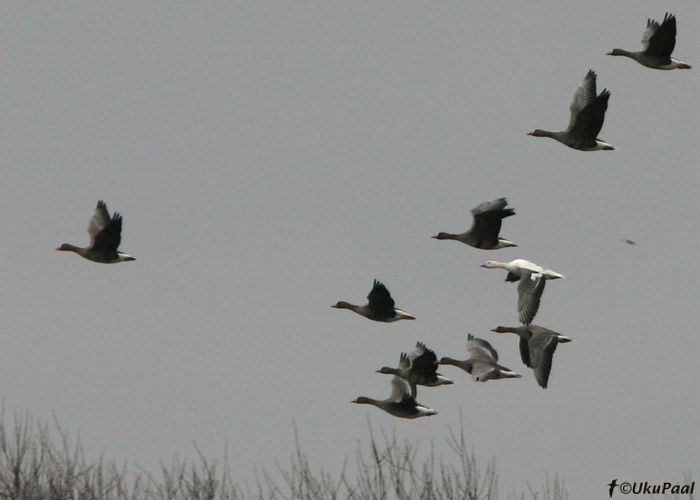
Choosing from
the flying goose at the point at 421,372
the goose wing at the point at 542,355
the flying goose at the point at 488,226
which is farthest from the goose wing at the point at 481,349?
the goose wing at the point at 542,355

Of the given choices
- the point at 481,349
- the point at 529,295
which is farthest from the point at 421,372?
the point at 529,295

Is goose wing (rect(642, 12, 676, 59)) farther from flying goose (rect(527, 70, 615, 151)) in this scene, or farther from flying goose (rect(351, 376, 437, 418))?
flying goose (rect(351, 376, 437, 418))

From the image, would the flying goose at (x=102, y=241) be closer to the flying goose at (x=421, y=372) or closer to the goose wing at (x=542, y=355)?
the flying goose at (x=421, y=372)

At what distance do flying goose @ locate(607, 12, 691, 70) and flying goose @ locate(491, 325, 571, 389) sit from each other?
5.72 meters

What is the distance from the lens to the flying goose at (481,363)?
2577 cm

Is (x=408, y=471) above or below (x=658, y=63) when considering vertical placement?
below

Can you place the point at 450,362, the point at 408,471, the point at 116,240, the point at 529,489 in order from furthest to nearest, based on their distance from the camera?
1. the point at 450,362
2. the point at 116,240
3. the point at 408,471
4. the point at 529,489

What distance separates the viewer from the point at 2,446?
2761cm

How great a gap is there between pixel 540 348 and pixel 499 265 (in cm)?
357

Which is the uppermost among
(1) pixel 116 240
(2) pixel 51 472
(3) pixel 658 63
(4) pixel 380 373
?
(3) pixel 658 63

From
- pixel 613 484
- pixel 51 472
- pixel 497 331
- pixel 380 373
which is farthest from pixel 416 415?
pixel 51 472

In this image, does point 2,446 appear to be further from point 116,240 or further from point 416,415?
point 416,415

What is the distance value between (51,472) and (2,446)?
163 cm

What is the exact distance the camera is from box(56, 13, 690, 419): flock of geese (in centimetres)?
2438
